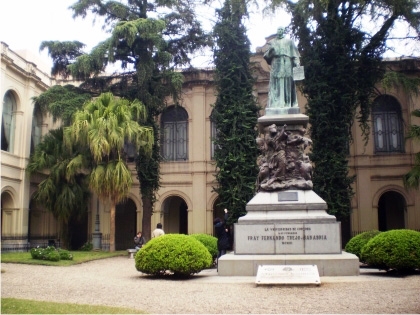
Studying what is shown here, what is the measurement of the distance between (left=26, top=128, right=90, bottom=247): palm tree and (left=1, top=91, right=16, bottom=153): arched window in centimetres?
136

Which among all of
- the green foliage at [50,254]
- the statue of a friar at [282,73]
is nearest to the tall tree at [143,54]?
the green foliage at [50,254]

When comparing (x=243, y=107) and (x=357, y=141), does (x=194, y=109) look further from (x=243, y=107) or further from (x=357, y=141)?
(x=357, y=141)

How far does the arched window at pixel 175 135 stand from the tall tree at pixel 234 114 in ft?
14.9

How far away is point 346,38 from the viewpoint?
24.3 metres

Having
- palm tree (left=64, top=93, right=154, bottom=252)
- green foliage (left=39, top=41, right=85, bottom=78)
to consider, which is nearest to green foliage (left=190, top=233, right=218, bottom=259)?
palm tree (left=64, top=93, right=154, bottom=252)

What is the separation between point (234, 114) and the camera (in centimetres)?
2539

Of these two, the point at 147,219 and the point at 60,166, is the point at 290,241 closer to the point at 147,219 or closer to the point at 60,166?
the point at 147,219

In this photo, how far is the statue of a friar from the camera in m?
14.9

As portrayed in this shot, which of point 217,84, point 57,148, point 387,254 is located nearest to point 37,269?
point 387,254

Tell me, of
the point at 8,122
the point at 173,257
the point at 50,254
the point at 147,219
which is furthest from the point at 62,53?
the point at 173,257

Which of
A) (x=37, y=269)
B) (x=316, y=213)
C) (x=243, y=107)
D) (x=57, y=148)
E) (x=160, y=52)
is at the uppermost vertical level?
(x=160, y=52)

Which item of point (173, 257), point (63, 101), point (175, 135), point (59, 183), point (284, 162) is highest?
point (63, 101)

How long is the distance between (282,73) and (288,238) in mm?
5082

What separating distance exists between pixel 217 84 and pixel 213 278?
15.6m
